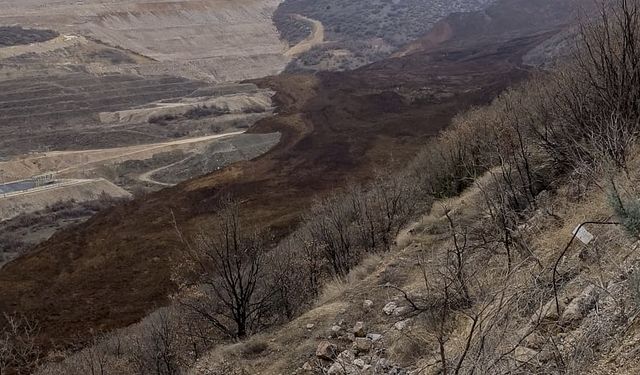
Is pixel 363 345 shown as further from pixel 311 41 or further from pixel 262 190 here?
pixel 311 41

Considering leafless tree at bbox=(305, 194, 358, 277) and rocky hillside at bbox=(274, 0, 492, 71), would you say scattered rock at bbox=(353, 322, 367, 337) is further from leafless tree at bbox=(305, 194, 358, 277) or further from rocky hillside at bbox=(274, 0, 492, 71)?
rocky hillside at bbox=(274, 0, 492, 71)

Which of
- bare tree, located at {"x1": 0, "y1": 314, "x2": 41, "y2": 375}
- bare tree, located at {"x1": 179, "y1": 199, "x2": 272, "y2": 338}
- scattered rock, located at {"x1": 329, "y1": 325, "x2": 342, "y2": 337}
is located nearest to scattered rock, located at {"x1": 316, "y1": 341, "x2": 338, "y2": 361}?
scattered rock, located at {"x1": 329, "y1": 325, "x2": 342, "y2": 337}

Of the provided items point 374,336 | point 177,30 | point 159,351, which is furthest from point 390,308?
point 177,30

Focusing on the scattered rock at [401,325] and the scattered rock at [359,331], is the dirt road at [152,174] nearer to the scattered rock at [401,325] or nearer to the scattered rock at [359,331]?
the scattered rock at [359,331]

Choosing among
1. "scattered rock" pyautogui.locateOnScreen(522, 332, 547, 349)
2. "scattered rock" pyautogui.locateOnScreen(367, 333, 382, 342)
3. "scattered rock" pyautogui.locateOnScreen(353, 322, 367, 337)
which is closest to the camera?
"scattered rock" pyautogui.locateOnScreen(522, 332, 547, 349)

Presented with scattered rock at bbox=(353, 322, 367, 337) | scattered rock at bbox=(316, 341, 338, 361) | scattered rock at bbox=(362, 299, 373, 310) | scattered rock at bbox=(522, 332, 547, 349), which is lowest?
scattered rock at bbox=(362, 299, 373, 310)

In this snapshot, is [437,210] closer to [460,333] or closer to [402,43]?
[460,333]

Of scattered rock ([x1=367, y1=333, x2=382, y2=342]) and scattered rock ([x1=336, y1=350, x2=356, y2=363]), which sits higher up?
scattered rock ([x1=336, y1=350, x2=356, y2=363])
